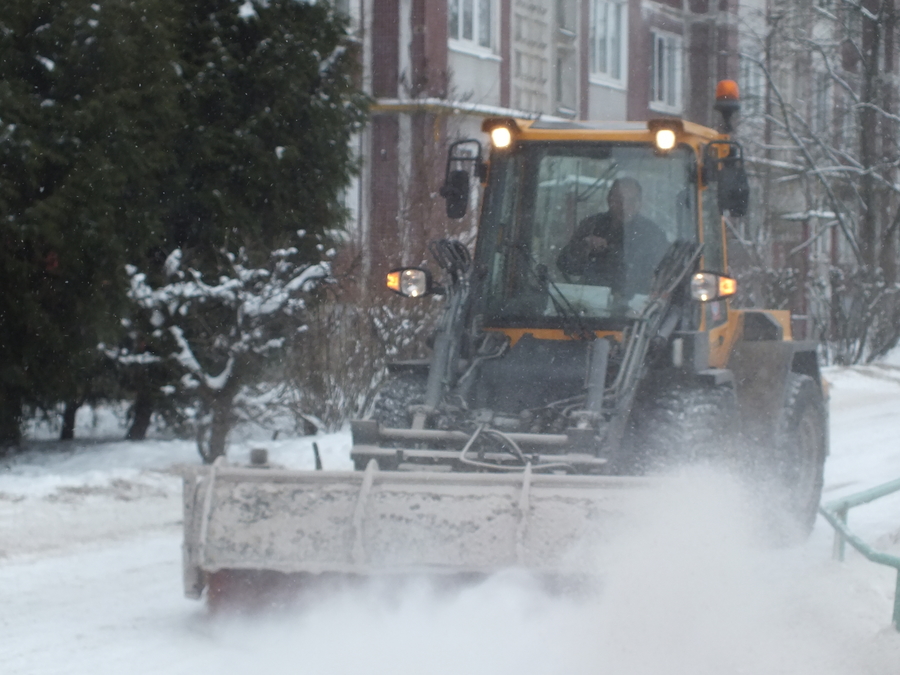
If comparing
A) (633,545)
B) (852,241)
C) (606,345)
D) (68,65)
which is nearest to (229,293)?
(68,65)

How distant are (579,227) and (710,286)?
82cm

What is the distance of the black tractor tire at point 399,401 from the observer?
6.64 m

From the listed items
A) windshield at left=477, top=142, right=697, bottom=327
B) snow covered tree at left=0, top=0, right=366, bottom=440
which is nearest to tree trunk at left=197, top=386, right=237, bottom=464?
snow covered tree at left=0, top=0, right=366, bottom=440

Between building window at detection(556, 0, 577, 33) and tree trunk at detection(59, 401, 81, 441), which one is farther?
building window at detection(556, 0, 577, 33)

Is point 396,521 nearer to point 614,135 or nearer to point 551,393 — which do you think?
point 551,393

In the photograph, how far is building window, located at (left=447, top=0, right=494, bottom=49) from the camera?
21688 millimetres

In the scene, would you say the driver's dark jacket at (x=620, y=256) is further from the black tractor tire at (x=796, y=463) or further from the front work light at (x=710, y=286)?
the black tractor tire at (x=796, y=463)

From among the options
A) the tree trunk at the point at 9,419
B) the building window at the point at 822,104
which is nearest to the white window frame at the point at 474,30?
the building window at the point at 822,104

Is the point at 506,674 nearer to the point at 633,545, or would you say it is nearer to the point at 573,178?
the point at 633,545

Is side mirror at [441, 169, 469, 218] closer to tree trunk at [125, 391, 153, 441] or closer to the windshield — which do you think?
the windshield

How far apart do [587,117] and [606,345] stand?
2035 centimetres

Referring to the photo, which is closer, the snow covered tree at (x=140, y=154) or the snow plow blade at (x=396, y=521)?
the snow plow blade at (x=396, y=521)

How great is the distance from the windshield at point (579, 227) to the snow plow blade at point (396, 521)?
1508 millimetres

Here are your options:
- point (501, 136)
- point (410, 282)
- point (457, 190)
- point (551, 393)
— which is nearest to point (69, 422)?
point (410, 282)
